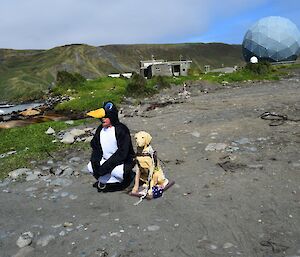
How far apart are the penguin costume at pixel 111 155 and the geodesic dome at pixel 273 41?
43.7 metres

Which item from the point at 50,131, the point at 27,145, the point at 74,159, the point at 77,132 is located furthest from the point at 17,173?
the point at 50,131

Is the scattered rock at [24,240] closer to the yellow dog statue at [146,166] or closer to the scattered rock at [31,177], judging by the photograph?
the yellow dog statue at [146,166]

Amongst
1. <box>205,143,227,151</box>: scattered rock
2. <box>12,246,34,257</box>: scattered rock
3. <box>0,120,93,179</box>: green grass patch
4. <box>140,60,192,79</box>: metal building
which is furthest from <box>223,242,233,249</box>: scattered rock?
<box>140,60,192,79</box>: metal building

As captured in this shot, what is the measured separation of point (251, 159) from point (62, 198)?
13.3 ft

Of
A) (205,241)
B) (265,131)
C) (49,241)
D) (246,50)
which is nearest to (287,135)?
(265,131)

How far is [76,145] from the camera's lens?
1166cm

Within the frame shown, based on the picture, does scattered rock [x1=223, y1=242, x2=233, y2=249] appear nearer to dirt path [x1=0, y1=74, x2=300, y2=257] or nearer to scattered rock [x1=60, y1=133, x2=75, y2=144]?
dirt path [x1=0, y1=74, x2=300, y2=257]

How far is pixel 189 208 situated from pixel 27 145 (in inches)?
290

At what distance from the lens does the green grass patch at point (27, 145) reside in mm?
10305

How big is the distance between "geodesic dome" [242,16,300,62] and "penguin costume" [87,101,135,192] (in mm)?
43717

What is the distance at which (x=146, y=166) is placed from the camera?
23.9 feet

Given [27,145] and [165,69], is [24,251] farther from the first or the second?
[165,69]

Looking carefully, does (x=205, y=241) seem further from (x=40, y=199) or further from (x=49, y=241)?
(x=40, y=199)

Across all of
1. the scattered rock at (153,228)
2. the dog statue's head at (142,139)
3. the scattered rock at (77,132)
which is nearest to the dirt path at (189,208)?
the scattered rock at (153,228)
